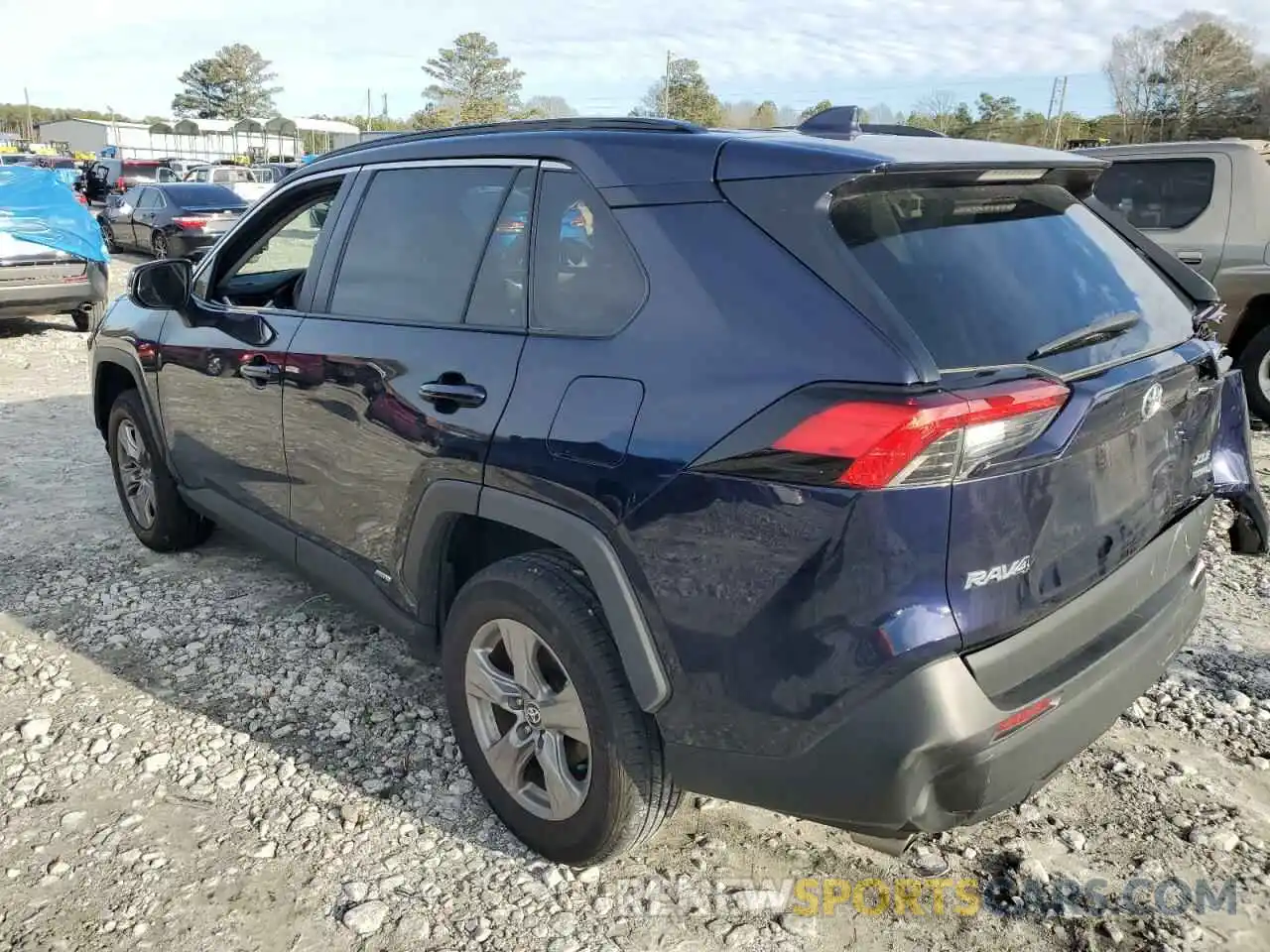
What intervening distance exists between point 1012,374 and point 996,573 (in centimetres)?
39

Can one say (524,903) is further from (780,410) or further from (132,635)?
(132,635)

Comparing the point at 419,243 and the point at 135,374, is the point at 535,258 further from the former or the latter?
the point at 135,374

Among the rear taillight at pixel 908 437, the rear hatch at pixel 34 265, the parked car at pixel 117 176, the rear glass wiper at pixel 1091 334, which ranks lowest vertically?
the rear hatch at pixel 34 265

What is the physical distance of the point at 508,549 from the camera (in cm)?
273

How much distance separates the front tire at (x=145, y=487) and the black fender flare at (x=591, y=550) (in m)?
2.33

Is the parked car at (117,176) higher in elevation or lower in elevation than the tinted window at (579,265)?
higher

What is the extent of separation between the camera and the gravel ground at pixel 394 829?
241cm

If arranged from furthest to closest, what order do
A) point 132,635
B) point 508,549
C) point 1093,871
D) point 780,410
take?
1. point 132,635
2. point 508,549
3. point 1093,871
4. point 780,410

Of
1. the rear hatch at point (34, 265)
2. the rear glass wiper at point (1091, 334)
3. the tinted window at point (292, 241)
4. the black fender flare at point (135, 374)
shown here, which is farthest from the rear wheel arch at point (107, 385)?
the rear hatch at point (34, 265)

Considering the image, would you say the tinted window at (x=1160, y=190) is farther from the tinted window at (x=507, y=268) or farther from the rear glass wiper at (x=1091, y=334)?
the tinted window at (x=507, y=268)

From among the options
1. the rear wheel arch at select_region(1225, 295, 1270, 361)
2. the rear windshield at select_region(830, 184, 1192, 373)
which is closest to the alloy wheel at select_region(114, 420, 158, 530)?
the rear windshield at select_region(830, 184, 1192, 373)

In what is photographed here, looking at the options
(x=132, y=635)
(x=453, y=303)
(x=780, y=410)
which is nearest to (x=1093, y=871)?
(x=780, y=410)

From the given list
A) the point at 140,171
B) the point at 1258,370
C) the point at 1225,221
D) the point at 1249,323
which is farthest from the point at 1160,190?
the point at 140,171

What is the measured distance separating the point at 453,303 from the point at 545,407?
0.62 meters
